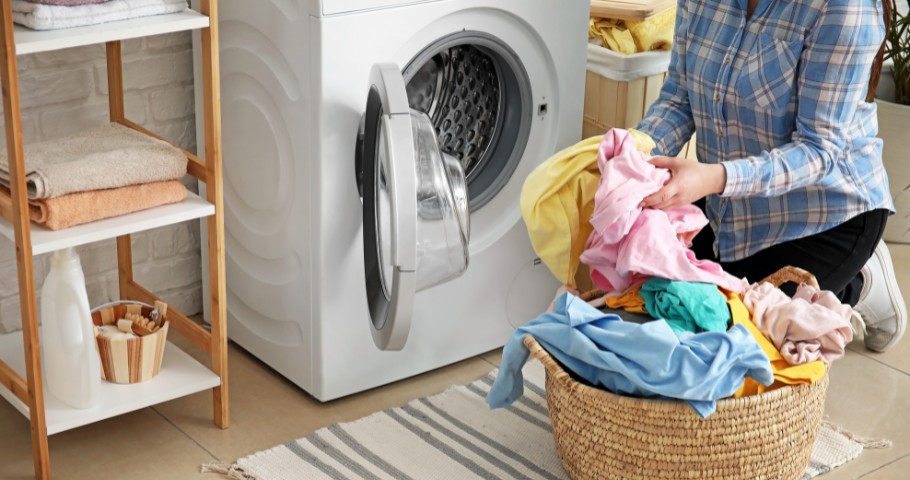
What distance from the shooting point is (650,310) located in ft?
6.07

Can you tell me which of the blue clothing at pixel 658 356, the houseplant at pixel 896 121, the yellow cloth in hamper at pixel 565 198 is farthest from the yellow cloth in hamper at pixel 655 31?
the blue clothing at pixel 658 356

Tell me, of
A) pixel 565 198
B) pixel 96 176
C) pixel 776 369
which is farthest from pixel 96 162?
pixel 776 369

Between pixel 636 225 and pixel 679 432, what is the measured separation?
0.33m

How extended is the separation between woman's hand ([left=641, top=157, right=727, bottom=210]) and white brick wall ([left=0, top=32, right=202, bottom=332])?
107 cm

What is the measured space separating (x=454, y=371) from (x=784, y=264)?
723 millimetres

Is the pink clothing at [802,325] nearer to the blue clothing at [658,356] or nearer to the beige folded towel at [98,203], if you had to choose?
the blue clothing at [658,356]

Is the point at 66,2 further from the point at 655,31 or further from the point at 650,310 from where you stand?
the point at 655,31

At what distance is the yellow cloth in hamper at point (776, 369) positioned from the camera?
1.79 m

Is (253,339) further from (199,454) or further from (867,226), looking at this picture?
(867,226)

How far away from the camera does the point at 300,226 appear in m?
2.13

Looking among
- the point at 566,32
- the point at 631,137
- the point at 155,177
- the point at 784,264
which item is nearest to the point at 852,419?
the point at 784,264

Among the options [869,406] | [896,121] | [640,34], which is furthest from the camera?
[896,121]

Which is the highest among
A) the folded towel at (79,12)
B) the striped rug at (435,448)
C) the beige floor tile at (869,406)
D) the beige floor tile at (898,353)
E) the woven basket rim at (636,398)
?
the folded towel at (79,12)

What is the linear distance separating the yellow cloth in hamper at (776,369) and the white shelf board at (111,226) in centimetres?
92
